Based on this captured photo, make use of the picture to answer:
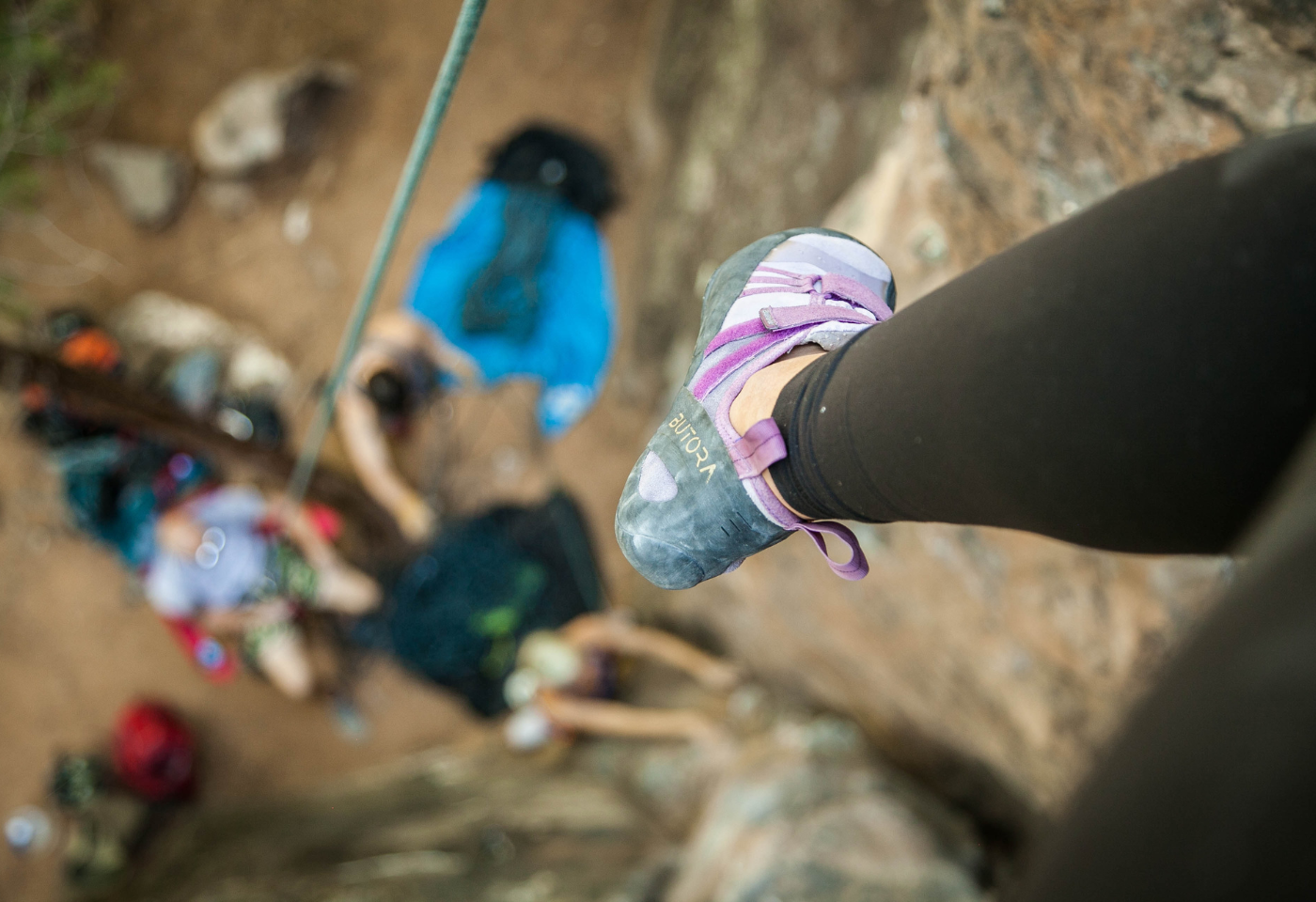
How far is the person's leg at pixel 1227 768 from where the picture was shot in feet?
1.02

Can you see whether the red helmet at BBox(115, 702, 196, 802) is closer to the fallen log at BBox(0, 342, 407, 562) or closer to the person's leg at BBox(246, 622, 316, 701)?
the person's leg at BBox(246, 622, 316, 701)

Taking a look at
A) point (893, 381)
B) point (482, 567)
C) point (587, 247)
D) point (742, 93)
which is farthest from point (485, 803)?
point (742, 93)

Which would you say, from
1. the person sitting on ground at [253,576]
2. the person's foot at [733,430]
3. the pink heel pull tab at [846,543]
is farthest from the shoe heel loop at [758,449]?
the person sitting on ground at [253,576]

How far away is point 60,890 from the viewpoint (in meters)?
3.03

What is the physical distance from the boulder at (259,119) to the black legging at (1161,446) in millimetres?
3666

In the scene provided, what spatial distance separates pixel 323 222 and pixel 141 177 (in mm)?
817

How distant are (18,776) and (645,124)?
4.08m

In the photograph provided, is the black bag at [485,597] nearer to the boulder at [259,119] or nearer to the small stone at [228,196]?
the small stone at [228,196]

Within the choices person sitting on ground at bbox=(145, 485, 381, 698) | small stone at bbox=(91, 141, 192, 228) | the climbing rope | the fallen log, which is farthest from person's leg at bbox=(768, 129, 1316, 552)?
small stone at bbox=(91, 141, 192, 228)

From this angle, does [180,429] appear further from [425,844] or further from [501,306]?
[425,844]

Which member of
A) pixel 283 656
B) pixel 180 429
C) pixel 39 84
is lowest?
pixel 283 656

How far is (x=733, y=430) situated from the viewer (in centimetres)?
89

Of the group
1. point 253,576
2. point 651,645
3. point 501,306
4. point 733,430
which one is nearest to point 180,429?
point 253,576

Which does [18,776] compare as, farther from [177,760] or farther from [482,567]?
[482,567]
